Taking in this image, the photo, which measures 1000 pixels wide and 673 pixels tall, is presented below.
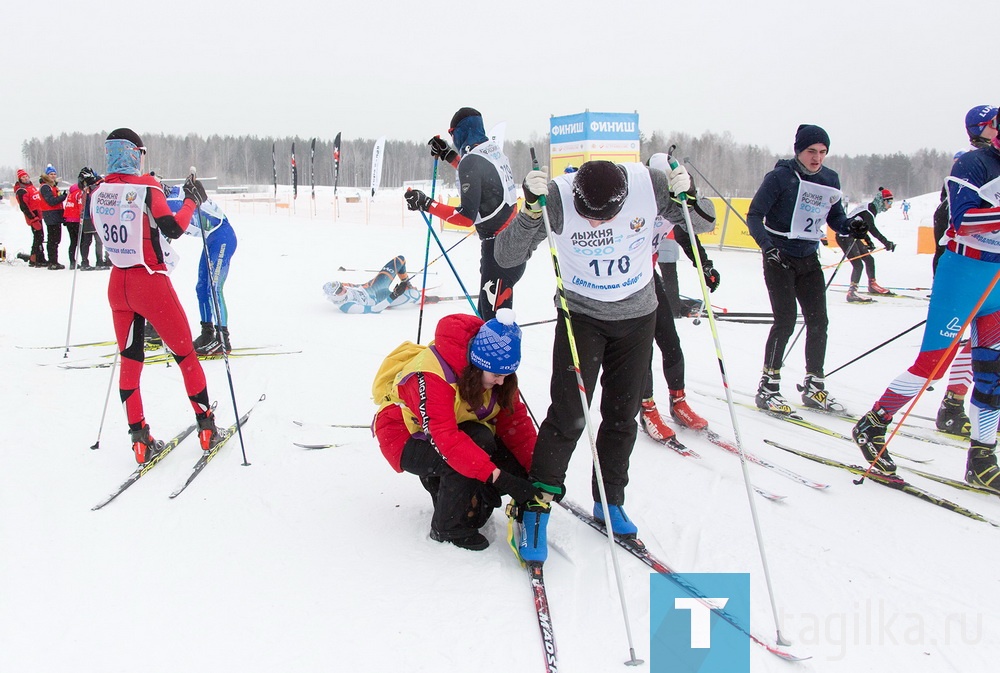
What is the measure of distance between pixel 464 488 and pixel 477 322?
698 mm

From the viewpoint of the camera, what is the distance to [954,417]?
416cm

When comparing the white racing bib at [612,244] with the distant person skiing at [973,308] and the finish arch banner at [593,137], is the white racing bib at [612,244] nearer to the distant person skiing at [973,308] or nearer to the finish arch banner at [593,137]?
the distant person skiing at [973,308]

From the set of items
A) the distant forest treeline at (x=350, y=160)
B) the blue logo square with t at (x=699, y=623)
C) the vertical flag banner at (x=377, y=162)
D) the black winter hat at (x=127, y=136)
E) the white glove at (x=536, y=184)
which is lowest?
the blue logo square with t at (x=699, y=623)

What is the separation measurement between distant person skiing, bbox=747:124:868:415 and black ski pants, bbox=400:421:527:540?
8.31 feet

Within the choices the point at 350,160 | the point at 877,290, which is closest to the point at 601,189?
the point at 877,290

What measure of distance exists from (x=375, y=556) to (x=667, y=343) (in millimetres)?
2228

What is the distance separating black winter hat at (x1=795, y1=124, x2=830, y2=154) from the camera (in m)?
4.19

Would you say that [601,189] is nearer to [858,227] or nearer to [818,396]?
[858,227]

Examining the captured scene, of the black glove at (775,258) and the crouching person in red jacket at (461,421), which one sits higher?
the black glove at (775,258)

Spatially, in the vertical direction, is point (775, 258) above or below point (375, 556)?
above

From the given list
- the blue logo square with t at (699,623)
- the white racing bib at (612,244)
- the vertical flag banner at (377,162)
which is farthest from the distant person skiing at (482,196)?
the vertical flag banner at (377,162)

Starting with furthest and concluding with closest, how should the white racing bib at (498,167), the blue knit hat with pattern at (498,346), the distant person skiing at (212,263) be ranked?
the distant person skiing at (212,263)
the white racing bib at (498,167)
the blue knit hat with pattern at (498,346)

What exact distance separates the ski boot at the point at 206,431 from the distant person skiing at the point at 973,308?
12.1 ft

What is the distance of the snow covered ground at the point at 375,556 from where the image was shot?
2135 millimetres
